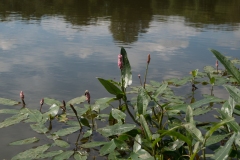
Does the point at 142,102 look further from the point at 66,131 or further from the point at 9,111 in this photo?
the point at 9,111

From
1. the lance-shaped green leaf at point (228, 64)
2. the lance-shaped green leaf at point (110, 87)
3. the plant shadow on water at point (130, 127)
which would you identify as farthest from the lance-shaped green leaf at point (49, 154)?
the lance-shaped green leaf at point (228, 64)

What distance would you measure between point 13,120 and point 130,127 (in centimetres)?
68

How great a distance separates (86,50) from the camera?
10.6 ft

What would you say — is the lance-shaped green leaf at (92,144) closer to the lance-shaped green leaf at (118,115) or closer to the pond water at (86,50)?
the lance-shaped green leaf at (118,115)

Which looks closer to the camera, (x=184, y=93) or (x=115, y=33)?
(x=184, y=93)

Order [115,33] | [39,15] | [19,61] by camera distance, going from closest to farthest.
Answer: [19,61], [115,33], [39,15]

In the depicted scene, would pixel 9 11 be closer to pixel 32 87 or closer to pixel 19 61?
pixel 19 61

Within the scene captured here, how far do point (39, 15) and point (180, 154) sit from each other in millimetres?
4867

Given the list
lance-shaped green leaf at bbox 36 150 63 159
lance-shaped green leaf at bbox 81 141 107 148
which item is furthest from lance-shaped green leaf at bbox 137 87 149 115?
lance-shaped green leaf at bbox 36 150 63 159

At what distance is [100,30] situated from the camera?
4.39 metres

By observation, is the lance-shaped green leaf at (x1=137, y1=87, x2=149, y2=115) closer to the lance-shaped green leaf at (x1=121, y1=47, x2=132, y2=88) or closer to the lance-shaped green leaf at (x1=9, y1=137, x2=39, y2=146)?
the lance-shaped green leaf at (x1=121, y1=47, x2=132, y2=88)

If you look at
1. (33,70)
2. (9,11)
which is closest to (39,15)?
(9,11)

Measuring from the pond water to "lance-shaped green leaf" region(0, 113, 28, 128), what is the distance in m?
0.03

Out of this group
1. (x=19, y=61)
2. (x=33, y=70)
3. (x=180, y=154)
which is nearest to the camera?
(x=180, y=154)
